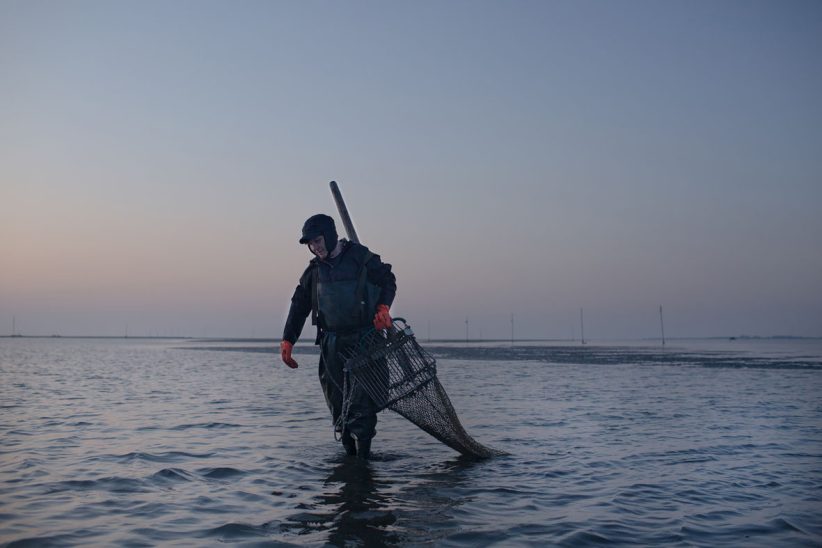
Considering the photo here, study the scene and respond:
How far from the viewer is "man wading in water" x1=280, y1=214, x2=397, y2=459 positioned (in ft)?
22.2

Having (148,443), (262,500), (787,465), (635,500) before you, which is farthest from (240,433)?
(787,465)

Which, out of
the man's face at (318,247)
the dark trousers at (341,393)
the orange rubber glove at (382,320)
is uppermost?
the man's face at (318,247)

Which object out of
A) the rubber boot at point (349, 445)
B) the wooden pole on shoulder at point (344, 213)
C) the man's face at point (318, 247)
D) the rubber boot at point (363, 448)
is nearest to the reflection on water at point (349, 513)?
the rubber boot at point (363, 448)

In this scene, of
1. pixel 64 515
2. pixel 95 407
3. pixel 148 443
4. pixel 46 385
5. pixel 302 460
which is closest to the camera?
pixel 64 515

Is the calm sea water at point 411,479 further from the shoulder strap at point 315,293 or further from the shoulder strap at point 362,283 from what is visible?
the shoulder strap at point 362,283

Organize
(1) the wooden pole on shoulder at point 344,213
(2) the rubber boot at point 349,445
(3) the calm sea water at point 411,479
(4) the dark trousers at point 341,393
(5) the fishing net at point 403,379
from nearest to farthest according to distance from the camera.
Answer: (3) the calm sea water at point 411,479
(5) the fishing net at point 403,379
(4) the dark trousers at point 341,393
(2) the rubber boot at point 349,445
(1) the wooden pole on shoulder at point 344,213

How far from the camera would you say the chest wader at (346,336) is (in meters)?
6.75

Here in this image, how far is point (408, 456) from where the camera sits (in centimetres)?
732

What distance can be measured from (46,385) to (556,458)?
16258 mm

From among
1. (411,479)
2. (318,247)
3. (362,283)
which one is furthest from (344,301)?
(411,479)

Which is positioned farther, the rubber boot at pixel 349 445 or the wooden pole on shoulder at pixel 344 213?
the wooden pole on shoulder at pixel 344 213

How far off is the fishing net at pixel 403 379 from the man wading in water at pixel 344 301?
19 cm

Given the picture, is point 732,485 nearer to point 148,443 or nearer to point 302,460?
point 302,460

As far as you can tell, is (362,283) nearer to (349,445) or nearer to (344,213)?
(344,213)
